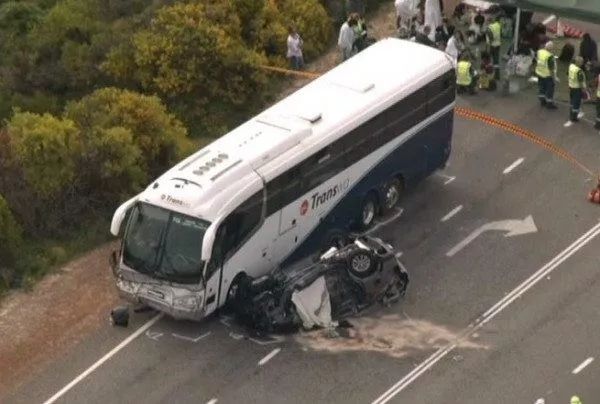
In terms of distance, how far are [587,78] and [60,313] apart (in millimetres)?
13751

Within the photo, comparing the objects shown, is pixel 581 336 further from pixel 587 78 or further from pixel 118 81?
pixel 118 81

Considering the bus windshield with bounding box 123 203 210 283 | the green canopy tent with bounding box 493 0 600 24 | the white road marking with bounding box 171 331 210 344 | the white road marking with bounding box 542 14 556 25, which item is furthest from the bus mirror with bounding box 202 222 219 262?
the white road marking with bounding box 542 14 556 25

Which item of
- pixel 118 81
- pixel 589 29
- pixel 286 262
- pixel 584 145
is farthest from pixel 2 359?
pixel 589 29

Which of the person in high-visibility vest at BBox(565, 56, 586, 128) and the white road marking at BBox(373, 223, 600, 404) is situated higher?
the person in high-visibility vest at BBox(565, 56, 586, 128)

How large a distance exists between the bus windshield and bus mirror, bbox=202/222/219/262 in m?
0.17

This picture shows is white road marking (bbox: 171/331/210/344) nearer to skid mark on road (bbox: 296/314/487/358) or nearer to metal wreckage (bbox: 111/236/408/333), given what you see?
metal wreckage (bbox: 111/236/408/333)

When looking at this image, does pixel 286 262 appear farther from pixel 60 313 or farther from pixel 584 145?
pixel 584 145

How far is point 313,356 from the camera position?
87.7 ft

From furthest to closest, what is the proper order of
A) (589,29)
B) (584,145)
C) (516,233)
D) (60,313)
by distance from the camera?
(589,29), (584,145), (516,233), (60,313)

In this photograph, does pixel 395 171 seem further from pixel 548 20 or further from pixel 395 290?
pixel 548 20

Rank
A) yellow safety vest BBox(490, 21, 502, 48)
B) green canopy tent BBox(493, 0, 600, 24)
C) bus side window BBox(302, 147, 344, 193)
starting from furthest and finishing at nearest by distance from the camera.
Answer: yellow safety vest BBox(490, 21, 502, 48) < green canopy tent BBox(493, 0, 600, 24) < bus side window BBox(302, 147, 344, 193)

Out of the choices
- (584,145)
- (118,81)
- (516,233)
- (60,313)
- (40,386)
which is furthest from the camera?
(118,81)

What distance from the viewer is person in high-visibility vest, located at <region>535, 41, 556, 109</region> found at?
1335 inches

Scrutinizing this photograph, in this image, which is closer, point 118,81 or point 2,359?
point 2,359
